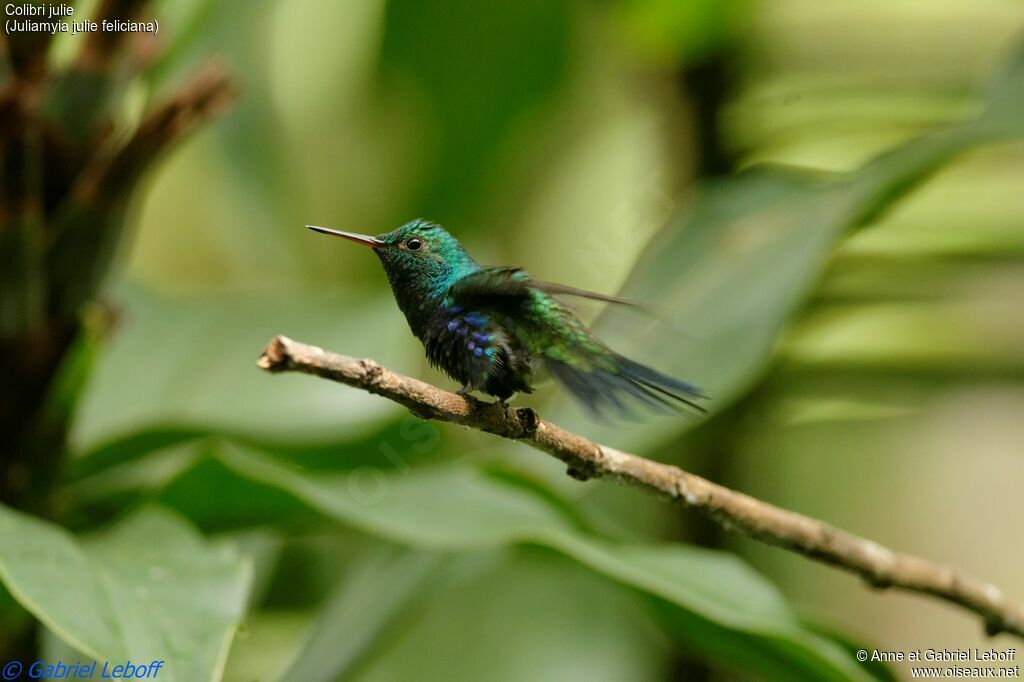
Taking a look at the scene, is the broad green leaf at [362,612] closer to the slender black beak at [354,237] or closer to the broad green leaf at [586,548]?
the broad green leaf at [586,548]

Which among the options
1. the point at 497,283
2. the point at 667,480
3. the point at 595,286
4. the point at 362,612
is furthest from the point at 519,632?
the point at 497,283

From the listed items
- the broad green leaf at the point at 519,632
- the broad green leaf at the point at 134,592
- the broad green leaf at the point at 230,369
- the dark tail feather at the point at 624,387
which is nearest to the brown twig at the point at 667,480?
the dark tail feather at the point at 624,387

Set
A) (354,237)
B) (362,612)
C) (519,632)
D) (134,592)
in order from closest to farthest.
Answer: (354,237) → (134,592) → (362,612) → (519,632)

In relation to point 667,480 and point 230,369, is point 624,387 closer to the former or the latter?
point 667,480

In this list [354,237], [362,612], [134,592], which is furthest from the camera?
[362,612]

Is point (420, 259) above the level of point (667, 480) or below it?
above

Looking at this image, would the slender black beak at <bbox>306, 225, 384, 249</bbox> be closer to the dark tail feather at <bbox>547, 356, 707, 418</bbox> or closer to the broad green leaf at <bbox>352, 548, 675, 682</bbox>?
the dark tail feather at <bbox>547, 356, 707, 418</bbox>

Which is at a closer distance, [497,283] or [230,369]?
[497,283]
